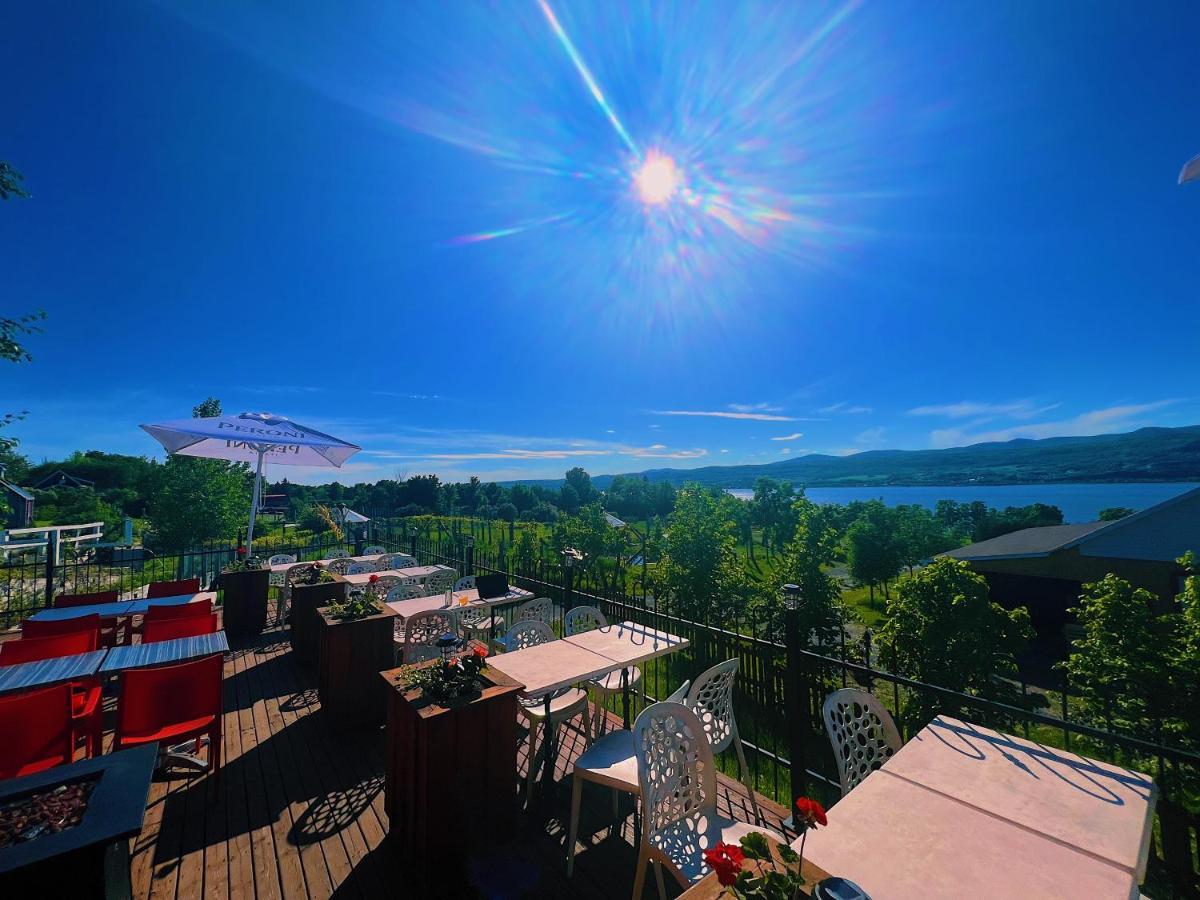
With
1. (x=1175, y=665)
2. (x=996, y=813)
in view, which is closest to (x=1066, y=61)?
(x=1175, y=665)

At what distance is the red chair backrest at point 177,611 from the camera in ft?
16.3

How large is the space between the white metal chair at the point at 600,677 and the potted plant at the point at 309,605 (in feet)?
10.4

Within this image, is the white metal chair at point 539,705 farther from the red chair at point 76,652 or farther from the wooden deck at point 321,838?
the red chair at point 76,652

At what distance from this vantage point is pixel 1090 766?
7.18 feet

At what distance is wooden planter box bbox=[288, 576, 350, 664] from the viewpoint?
580cm

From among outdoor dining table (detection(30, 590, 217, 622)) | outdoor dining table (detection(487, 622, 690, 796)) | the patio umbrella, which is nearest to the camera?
outdoor dining table (detection(487, 622, 690, 796))

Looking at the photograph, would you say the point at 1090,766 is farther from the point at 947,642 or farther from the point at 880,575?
the point at 880,575

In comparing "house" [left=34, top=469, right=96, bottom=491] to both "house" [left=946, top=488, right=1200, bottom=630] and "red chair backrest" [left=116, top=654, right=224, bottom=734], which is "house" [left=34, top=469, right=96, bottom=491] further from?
"house" [left=946, top=488, right=1200, bottom=630]

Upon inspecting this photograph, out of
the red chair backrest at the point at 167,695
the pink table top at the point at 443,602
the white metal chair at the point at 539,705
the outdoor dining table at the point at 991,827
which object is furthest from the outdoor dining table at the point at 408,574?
the outdoor dining table at the point at 991,827

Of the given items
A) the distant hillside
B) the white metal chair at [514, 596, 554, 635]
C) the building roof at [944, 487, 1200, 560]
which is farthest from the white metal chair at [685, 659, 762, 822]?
the building roof at [944, 487, 1200, 560]

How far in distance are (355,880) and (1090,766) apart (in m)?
3.90

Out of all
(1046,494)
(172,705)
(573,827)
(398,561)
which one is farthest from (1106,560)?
(1046,494)

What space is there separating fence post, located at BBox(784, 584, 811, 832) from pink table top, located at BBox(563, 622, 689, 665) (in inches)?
37.3

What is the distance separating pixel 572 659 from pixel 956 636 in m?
5.75
